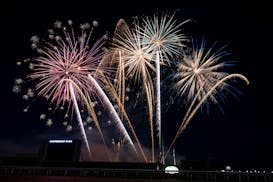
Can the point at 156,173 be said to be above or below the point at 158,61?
below

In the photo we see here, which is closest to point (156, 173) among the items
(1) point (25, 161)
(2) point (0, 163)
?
(1) point (25, 161)

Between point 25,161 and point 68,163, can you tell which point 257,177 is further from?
point 25,161

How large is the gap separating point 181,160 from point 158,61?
3989cm

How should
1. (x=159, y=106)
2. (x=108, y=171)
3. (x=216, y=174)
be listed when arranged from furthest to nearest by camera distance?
(x=108, y=171), (x=216, y=174), (x=159, y=106)

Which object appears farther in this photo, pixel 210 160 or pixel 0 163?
pixel 0 163

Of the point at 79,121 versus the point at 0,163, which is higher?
the point at 79,121

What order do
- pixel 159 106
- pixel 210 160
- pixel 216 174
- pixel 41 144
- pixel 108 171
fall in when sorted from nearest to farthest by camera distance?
pixel 159 106
pixel 216 174
pixel 108 171
pixel 210 160
pixel 41 144

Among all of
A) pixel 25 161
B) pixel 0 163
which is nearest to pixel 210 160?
pixel 25 161

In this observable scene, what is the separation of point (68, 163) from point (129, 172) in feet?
105

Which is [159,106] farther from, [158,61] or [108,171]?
[108,171]

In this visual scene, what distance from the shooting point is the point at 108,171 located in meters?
37.5

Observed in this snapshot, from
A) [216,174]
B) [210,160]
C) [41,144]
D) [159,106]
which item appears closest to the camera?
[159,106]

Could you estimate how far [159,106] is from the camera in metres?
31.2

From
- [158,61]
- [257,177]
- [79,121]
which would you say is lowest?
[257,177]
